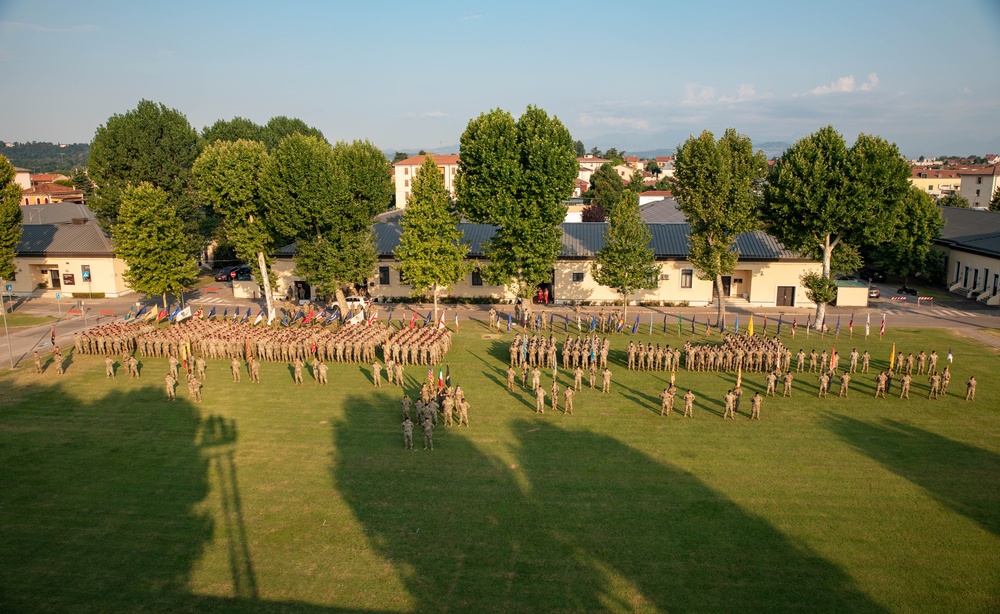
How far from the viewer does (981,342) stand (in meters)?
33.0

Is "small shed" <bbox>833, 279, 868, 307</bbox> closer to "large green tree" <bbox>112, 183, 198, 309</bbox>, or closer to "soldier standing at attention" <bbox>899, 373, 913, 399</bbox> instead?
"soldier standing at attention" <bbox>899, 373, 913, 399</bbox>

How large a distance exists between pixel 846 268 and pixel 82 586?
45.1m

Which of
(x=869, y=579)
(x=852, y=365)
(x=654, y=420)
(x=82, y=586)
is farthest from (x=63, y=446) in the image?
(x=852, y=365)

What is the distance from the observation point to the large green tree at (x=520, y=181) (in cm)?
3478

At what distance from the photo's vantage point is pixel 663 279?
43.4m

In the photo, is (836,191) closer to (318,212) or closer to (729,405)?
(729,405)

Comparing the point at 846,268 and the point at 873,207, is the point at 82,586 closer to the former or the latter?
the point at 873,207

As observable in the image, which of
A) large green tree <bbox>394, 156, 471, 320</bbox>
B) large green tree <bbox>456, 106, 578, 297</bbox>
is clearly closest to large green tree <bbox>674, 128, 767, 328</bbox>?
large green tree <bbox>456, 106, 578, 297</bbox>

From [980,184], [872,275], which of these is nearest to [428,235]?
[872,275]

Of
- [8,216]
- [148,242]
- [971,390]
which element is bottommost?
[971,390]

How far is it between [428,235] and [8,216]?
26.7 metres

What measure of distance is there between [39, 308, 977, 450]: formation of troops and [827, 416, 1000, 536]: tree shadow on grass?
316 centimetres

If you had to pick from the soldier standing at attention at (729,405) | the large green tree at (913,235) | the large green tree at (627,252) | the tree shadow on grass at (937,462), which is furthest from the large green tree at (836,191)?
the soldier standing at attention at (729,405)

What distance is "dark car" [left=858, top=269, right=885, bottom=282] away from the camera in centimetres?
5266
